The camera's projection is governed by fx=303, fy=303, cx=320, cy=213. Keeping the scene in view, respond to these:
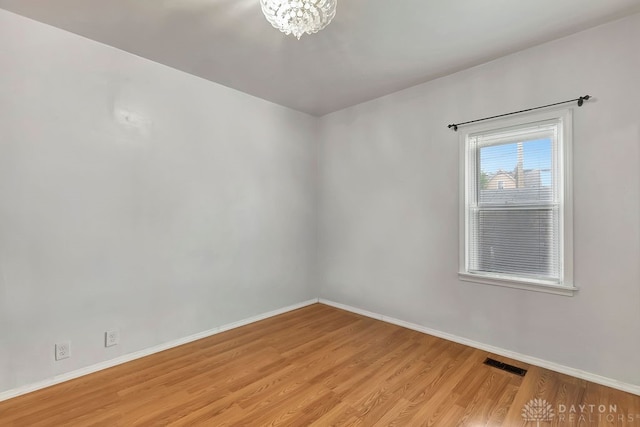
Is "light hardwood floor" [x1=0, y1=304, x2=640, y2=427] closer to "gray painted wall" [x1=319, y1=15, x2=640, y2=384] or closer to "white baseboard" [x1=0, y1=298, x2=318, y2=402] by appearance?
"white baseboard" [x1=0, y1=298, x2=318, y2=402]

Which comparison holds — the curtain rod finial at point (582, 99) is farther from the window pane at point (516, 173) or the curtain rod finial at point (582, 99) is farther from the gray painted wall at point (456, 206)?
the window pane at point (516, 173)

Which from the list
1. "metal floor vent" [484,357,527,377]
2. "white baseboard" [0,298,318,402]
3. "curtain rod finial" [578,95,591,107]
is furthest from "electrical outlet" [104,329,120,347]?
"curtain rod finial" [578,95,591,107]

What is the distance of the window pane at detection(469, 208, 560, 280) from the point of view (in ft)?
8.22

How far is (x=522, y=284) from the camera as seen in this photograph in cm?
259

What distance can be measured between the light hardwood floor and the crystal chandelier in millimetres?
2329

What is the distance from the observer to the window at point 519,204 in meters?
2.43

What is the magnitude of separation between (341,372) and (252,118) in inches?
111

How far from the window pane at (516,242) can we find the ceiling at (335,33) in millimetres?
1422

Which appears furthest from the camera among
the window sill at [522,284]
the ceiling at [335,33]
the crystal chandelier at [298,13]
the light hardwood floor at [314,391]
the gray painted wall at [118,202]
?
the window sill at [522,284]

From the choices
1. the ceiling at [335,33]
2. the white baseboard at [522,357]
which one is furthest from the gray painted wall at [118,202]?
the white baseboard at [522,357]

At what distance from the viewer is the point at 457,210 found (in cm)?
298

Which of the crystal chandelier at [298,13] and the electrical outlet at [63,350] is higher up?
the crystal chandelier at [298,13]

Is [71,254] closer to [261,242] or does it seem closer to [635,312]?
[261,242]

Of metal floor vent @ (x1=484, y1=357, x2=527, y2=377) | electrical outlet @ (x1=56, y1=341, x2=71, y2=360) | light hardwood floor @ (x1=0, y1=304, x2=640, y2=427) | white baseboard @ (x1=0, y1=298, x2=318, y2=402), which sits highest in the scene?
electrical outlet @ (x1=56, y1=341, x2=71, y2=360)
